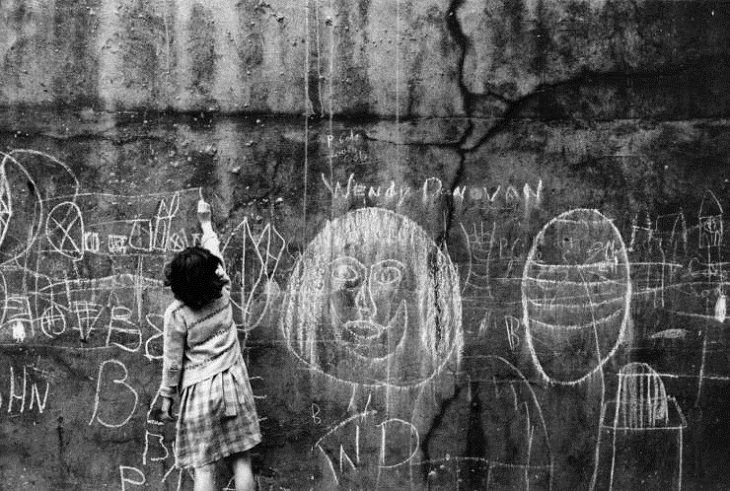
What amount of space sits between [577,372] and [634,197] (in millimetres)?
1138

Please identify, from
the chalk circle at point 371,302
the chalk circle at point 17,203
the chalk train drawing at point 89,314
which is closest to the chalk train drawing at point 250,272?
the chalk circle at point 371,302

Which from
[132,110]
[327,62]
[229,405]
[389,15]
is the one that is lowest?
[229,405]

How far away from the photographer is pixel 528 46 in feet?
13.1

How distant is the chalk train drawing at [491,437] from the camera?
13.1ft

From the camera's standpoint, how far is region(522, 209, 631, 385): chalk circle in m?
4.02

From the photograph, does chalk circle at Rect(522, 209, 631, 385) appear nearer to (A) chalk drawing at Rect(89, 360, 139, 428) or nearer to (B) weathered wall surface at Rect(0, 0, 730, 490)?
(B) weathered wall surface at Rect(0, 0, 730, 490)

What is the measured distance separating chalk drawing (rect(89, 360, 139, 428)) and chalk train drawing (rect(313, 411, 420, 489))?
1148mm

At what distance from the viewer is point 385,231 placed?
3.97 m

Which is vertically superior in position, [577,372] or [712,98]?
[712,98]

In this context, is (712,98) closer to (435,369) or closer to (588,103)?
(588,103)

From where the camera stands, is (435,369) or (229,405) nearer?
(229,405)

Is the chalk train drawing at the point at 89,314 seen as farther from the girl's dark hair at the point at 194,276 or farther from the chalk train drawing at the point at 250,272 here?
the girl's dark hair at the point at 194,276

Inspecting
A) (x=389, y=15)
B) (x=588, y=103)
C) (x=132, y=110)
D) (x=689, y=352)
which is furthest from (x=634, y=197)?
(x=132, y=110)

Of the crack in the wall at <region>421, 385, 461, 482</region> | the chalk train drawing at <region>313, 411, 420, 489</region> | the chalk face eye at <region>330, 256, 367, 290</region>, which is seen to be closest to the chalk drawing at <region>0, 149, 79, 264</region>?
the chalk face eye at <region>330, 256, 367, 290</region>
